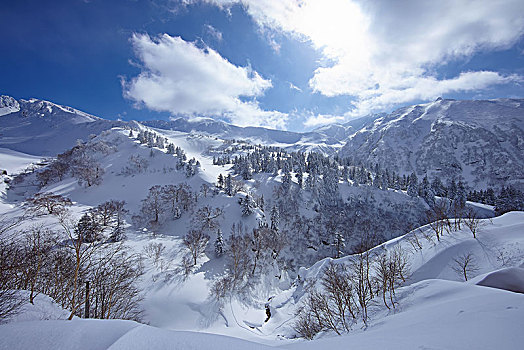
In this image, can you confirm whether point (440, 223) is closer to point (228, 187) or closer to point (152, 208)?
point (228, 187)

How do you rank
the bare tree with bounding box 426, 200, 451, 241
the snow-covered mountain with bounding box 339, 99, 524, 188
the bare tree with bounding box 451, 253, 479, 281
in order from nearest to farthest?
1. the bare tree with bounding box 451, 253, 479, 281
2. the bare tree with bounding box 426, 200, 451, 241
3. the snow-covered mountain with bounding box 339, 99, 524, 188

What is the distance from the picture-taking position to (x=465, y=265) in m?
12.8

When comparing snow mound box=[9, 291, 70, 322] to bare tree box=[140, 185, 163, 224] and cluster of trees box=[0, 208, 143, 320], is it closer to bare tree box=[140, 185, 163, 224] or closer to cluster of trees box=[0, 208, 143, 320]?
cluster of trees box=[0, 208, 143, 320]

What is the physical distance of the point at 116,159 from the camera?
83.4 meters

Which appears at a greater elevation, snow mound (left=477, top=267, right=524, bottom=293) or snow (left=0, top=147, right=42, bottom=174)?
snow (left=0, top=147, right=42, bottom=174)

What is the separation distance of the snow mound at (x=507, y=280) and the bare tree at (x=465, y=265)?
4.16 m

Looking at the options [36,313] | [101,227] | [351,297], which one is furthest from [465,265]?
[101,227]

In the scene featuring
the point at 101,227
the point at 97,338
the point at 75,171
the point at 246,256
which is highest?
the point at 75,171

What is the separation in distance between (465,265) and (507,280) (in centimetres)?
447

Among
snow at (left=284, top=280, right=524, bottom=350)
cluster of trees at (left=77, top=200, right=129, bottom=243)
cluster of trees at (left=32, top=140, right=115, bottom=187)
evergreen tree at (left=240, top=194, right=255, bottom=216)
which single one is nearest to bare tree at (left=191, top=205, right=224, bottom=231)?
evergreen tree at (left=240, top=194, right=255, bottom=216)

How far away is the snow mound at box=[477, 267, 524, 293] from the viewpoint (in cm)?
886

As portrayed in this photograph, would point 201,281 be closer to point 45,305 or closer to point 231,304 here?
point 231,304

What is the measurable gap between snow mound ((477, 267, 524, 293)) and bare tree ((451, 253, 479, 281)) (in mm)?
4163

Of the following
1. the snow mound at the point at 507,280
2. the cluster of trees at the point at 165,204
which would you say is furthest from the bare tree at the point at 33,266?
the cluster of trees at the point at 165,204
